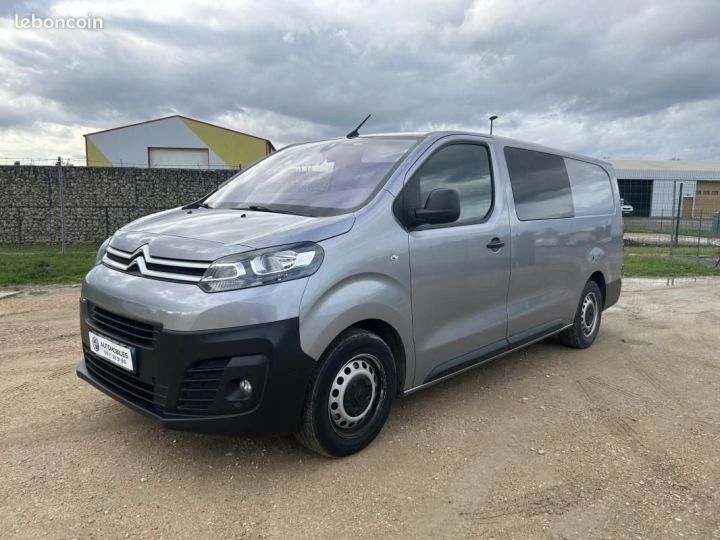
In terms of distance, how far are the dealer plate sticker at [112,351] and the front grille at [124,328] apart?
0.04 m

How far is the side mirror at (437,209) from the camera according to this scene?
3.20 meters

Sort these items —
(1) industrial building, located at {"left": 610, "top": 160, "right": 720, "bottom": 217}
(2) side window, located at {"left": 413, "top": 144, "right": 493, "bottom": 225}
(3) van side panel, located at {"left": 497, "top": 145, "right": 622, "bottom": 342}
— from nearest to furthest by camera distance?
1. (2) side window, located at {"left": 413, "top": 144, "right": 493, "bottom": 225}
2. (3) van side panel, located at {"left": 497, "top": 145, "right": 622, "bottom": 342}
3. (1) industrial building, located at {"left": 610, "top": 160, "right": 720, "bottom": 217}

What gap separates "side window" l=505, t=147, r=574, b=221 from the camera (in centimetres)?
423

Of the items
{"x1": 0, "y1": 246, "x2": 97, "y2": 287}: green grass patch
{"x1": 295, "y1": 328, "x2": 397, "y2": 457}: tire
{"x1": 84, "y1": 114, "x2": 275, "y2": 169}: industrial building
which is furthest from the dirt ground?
{"x1": 84, "y1": 114, "x2": 275, "y2": 169}: industrial building

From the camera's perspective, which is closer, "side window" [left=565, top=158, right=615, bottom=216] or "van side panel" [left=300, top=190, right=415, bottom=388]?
"van side panel" [left=300, top=190, right=415, bottom=388]

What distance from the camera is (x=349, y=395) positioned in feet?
9.80

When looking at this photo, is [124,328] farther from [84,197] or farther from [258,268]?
[84,197]

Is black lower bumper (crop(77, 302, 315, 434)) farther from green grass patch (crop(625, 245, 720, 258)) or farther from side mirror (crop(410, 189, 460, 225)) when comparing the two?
green grass patch (crop(625, 245, 720, 258))

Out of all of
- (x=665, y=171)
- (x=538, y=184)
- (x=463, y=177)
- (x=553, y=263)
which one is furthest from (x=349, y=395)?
(x=665, y=171)

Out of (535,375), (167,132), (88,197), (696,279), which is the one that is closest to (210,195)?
(535,375)

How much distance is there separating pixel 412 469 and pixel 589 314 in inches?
130

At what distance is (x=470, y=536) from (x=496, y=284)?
190cm

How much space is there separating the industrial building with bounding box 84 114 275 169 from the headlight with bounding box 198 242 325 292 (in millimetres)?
33868

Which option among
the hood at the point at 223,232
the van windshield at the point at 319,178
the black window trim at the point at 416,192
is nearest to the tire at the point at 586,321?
the black window trim at the point at 416,192
